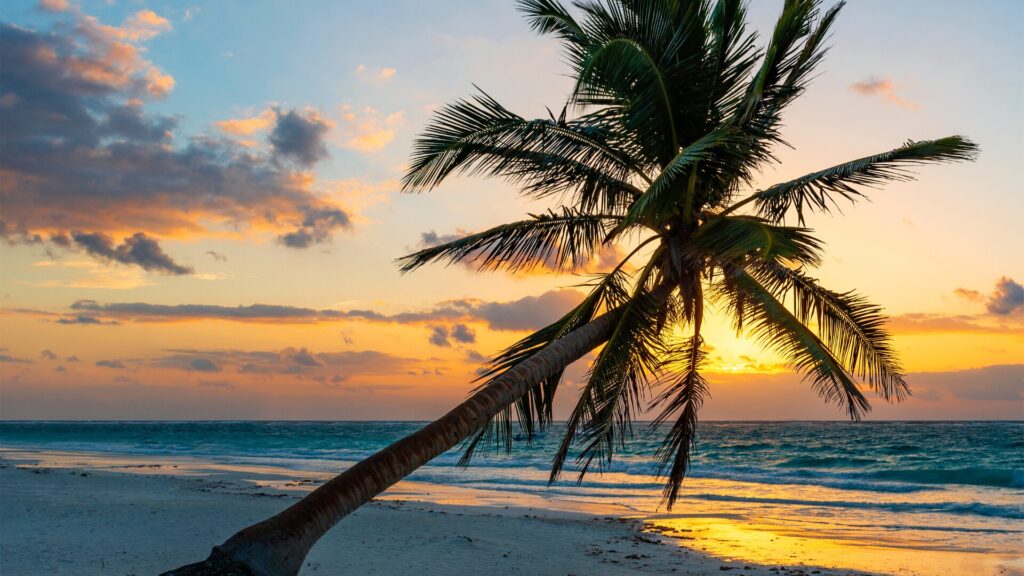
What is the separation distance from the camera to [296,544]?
18.6 feet

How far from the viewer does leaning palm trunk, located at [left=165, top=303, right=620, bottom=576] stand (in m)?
5.51

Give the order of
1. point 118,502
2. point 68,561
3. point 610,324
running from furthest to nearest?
1. point 118,502
2. point 68,561
3. point 610,324

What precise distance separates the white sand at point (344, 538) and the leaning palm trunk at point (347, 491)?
3.96m

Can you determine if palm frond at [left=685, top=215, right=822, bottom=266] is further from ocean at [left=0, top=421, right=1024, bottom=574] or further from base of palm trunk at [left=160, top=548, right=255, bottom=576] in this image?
base of palm trunk at [left=160, top=548, right=255, bottom=576]

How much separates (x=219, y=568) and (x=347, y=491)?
3.38 ft

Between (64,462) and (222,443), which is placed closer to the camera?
(64,462)

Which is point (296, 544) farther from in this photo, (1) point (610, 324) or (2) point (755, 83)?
(2) point (755, 83)

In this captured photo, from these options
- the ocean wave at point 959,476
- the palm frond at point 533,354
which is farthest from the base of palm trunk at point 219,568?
the ocean wave at point 959,476

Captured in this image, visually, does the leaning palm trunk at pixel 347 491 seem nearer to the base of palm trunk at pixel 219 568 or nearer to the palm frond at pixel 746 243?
the base of palm trunk at pixel 219 568

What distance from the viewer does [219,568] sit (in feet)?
17.7

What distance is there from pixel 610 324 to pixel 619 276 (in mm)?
853

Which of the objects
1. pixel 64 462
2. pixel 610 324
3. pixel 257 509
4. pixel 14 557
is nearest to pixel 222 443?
pixel 64 462

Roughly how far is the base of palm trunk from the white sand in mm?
4198

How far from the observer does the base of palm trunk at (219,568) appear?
5.37 meters
